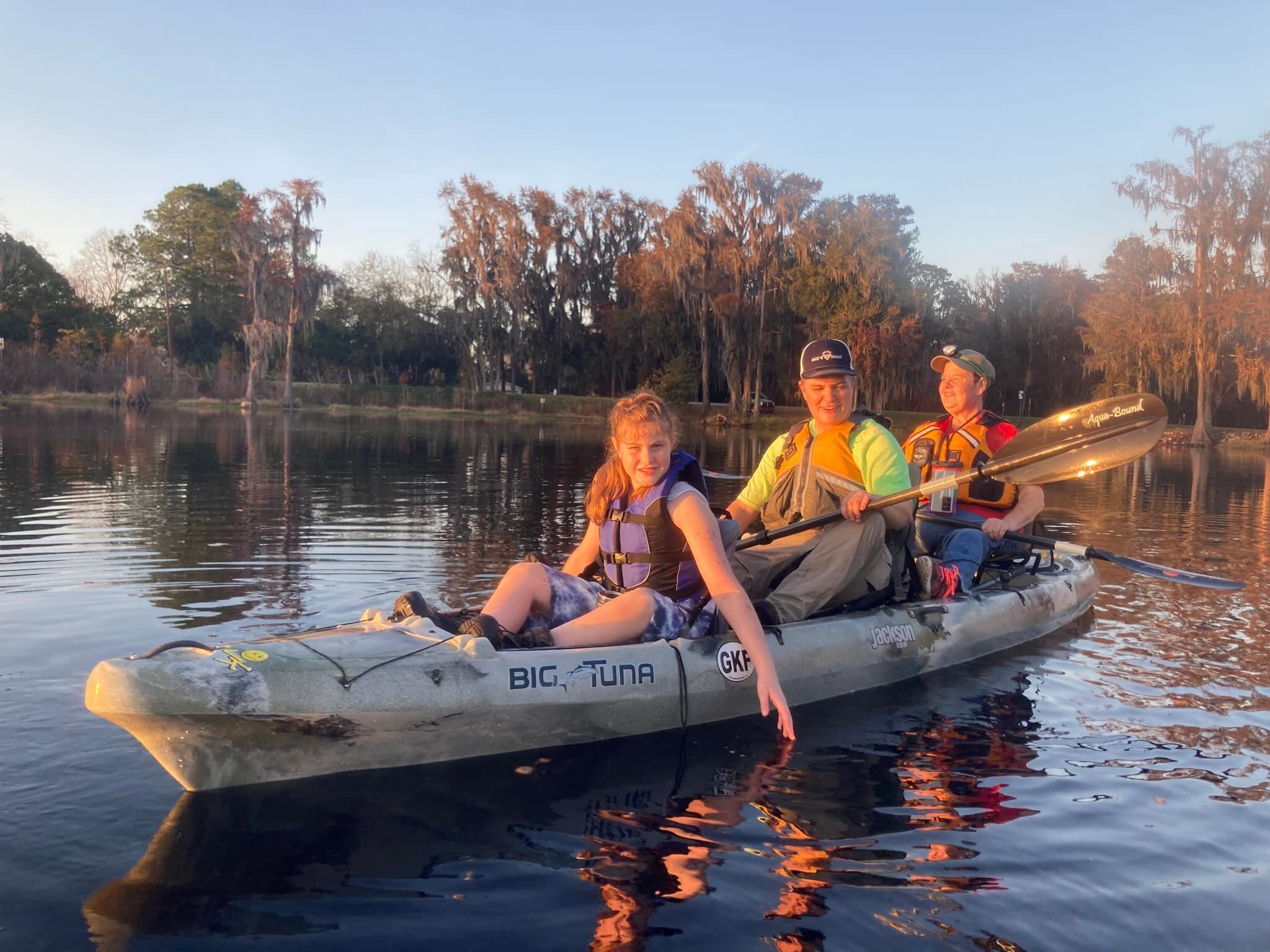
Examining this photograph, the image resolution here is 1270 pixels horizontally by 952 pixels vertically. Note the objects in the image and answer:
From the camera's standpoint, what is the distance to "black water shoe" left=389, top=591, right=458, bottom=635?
452cm

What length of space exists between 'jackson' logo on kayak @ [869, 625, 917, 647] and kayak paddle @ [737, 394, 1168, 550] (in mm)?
956

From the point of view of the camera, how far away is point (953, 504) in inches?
287

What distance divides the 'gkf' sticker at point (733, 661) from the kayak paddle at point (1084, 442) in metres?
1.29

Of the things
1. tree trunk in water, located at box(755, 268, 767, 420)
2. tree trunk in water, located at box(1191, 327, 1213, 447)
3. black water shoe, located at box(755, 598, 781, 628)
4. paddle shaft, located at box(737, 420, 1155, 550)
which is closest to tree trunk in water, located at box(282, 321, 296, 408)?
tree trunk in water, located at box(755, 268, 767, 420)

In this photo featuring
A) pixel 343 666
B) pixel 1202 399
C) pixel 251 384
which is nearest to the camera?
pixel 343 666

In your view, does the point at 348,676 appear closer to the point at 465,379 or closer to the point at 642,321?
the point at 642,321

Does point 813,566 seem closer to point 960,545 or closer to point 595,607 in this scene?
point 595,607

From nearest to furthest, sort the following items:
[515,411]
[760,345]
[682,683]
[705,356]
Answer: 1. [682,683]
2. [760,345]
3. [705,356]
4. [515,411]

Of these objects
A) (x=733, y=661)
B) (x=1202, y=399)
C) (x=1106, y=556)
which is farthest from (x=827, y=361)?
(x=1202, y=399)

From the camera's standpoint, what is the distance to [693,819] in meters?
4.07

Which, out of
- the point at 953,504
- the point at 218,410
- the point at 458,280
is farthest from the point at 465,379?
the point at 953,504

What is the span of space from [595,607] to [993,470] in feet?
9.91

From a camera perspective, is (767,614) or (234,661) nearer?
(234,661)

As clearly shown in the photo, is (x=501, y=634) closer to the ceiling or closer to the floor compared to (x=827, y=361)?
closer to the floor
